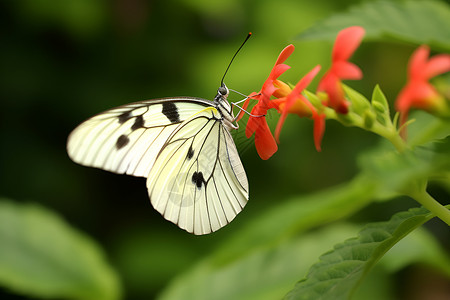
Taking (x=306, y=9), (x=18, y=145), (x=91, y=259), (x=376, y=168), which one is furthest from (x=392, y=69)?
(x=376, y=168)

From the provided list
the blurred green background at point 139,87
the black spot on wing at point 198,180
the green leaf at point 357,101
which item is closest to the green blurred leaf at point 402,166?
the green leaf at point 357,101

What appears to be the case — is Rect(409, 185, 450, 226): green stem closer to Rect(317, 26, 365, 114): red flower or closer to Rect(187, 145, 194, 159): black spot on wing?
Rect(317, 26, 365, 114): red flower

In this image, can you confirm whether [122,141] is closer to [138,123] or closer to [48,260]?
[138,123]

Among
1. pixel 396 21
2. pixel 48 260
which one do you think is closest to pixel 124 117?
pixel 48 260

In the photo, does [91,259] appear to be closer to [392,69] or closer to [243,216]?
[243,216]

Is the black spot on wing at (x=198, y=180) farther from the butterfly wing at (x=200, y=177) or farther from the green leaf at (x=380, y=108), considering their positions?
the green leaf at (x=380, y=108)

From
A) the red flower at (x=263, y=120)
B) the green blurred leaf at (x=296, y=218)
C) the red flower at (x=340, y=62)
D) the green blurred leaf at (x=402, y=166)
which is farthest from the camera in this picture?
the green blurred leaf at (x=296, y=218)
